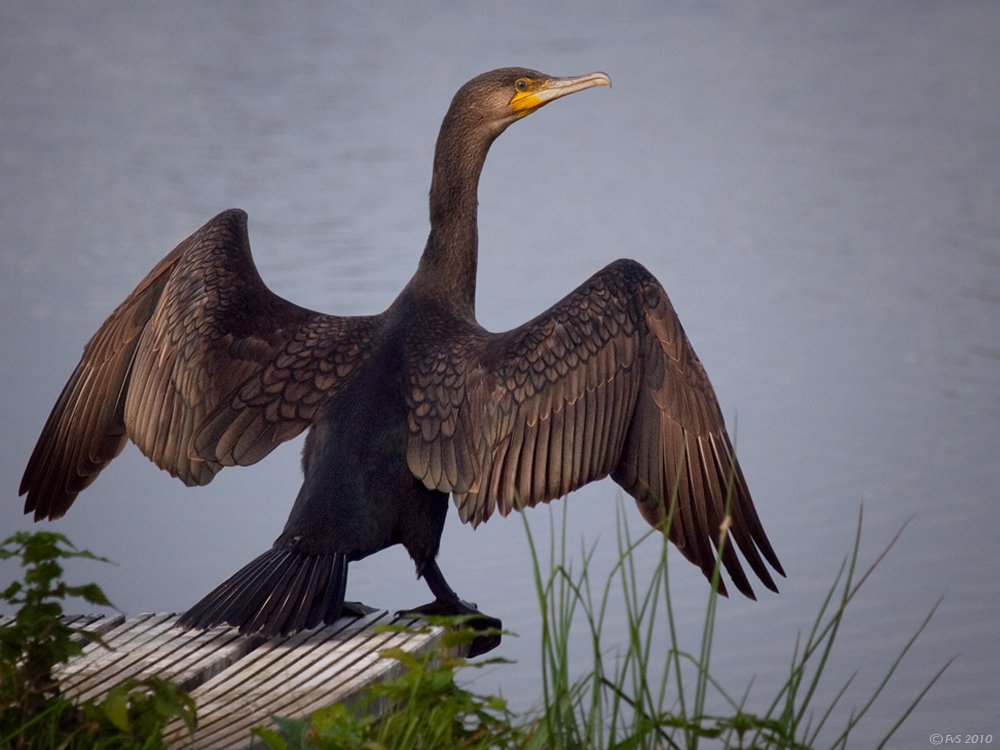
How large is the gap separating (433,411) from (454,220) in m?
0.80

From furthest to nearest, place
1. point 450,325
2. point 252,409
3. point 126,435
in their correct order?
point 126,435 < point 450,325 < point 252,409

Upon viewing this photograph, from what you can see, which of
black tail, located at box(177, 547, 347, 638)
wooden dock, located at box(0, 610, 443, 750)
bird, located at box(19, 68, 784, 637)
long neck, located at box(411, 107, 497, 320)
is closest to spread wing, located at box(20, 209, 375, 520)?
bird, located at box(19, 68, 784, 637)

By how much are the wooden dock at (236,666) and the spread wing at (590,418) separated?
57cm

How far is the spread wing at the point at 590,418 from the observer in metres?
3.54

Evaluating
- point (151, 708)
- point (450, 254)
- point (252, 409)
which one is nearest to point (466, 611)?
point (252, 409)

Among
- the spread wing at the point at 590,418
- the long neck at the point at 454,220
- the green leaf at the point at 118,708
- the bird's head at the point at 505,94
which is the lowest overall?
the green leaf at the point at 118,708

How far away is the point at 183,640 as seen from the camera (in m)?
2.99

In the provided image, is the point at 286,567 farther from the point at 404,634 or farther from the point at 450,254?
the point at 450,254

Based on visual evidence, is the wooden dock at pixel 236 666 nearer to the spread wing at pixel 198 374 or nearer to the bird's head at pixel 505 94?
the spread wing at pixel 198 374

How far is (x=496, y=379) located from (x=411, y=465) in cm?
34

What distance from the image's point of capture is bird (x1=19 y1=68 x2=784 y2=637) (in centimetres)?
348

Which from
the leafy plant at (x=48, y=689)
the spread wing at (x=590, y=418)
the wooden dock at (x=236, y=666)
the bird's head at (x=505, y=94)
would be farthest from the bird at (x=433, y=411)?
the leafy plant at (x=48, y=689)

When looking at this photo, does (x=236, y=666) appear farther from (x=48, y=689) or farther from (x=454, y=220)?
(x=454, y=220)

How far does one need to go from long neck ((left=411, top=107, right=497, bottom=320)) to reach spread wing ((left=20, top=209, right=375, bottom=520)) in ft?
0.89
